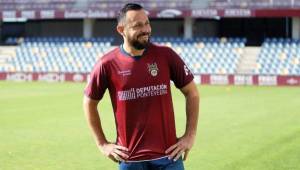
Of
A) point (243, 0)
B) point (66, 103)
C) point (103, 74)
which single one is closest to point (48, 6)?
point (243, 0)

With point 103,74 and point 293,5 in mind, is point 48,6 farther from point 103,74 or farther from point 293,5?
point 103,74

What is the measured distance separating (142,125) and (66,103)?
20357mm

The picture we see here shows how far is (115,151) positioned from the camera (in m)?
5.28

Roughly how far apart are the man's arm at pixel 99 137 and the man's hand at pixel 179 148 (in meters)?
0.36

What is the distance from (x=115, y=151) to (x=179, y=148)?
0.52 metres

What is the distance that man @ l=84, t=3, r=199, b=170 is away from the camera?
16.9 ft

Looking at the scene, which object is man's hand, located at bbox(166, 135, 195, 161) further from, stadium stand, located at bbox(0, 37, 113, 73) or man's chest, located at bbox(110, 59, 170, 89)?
stadium stand, located at bbox(0, 37, 113, 73)

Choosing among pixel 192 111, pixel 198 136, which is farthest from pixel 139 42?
pixel 198 136

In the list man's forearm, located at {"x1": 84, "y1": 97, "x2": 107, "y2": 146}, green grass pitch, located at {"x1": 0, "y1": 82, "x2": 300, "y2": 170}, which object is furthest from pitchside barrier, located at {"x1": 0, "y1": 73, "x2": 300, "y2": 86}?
man's forearm, located at {"x1": 84, "y1": 97, "x2": 107, "y2": 146}

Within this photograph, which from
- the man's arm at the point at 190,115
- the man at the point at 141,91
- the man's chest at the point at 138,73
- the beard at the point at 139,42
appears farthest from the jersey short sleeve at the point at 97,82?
the man's arm at the point at 190,115

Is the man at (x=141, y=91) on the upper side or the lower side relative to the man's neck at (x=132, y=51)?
lower

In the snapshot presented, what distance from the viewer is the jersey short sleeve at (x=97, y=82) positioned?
5242 millimetres

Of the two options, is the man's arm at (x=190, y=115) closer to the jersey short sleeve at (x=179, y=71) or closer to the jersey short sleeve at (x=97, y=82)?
the jersey short sleeve at (x=179, y=71)

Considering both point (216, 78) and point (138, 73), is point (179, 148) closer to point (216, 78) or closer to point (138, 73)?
point (138, 73)
